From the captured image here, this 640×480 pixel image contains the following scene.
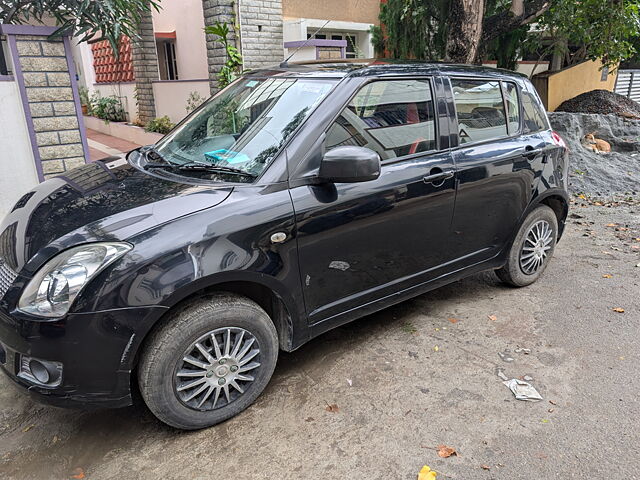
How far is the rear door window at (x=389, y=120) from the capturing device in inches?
121

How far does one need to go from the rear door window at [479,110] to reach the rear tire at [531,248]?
833 mm

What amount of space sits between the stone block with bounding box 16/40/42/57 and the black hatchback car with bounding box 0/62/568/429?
2.39 m

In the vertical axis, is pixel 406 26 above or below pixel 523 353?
above

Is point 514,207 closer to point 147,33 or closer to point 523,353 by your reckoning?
point 523,353

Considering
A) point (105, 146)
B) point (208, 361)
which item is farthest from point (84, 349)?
point (105, 146)

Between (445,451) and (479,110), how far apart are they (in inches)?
96.3

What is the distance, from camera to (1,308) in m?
2.35

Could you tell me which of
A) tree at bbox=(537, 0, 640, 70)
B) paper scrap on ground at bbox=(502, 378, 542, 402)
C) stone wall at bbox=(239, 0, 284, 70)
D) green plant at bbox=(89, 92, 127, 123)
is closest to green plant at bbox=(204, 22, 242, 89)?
stone wall at bbox=(239, 0, 284, 70)

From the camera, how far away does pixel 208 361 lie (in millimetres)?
2613

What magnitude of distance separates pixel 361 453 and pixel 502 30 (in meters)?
8.49

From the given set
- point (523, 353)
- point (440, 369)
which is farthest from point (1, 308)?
point (523, 353)

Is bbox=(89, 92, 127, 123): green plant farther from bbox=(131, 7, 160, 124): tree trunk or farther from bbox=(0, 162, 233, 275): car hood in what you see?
bbox=(0, 162, 233, 275): car hood

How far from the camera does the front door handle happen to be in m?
3.34

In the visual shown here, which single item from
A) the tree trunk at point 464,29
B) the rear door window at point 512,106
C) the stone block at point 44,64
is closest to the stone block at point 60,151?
the stone block at point 44,64
